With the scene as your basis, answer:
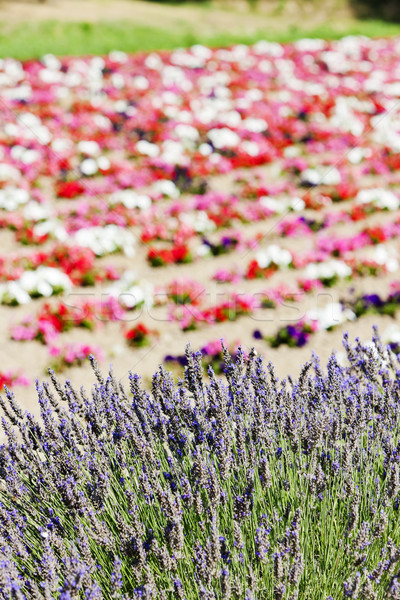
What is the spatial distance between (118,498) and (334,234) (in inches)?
204

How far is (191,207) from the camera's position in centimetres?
751

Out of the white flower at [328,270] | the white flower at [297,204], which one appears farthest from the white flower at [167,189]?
the white flower at [328,270]

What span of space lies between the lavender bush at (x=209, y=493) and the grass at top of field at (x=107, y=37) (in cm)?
1087

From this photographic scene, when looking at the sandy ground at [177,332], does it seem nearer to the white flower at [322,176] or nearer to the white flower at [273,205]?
the white flower at [273,205]

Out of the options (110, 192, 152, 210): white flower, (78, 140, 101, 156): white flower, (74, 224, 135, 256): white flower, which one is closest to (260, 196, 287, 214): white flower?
(110, 192, 152, 210): white flower

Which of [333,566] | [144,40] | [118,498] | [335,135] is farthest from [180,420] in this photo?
[144,40]

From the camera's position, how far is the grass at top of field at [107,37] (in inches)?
473

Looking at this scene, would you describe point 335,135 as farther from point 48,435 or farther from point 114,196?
point 48,435

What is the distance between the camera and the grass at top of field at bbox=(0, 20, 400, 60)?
39.4 feet

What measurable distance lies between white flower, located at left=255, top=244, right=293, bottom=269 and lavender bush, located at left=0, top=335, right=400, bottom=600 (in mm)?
3619

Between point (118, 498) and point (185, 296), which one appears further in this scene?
point (185, 296)

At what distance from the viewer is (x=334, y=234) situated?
7074mm

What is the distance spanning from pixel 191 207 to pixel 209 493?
5681 millimetres

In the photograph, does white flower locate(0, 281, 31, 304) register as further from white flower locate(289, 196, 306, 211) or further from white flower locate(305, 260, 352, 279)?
white flower locate(289, 196, 306, 211)
